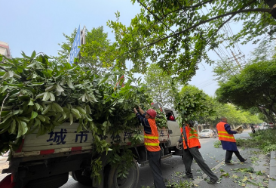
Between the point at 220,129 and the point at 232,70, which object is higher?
the point at 232,70

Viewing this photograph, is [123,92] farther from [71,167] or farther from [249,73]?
[249,73]

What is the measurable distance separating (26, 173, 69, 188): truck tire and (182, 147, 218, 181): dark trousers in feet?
10.1

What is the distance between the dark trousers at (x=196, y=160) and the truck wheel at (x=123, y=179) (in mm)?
1635

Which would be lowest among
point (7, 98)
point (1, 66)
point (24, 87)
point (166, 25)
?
point (7, 98)

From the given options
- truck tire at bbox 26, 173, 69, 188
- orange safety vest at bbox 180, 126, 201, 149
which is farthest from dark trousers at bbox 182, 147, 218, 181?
truck tire at bbox 26, 173, 69, 188

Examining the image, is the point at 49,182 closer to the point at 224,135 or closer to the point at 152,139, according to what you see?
the point at 152,139

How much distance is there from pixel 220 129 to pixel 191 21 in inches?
157

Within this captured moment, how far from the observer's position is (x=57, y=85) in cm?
184

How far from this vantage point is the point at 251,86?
365 inches

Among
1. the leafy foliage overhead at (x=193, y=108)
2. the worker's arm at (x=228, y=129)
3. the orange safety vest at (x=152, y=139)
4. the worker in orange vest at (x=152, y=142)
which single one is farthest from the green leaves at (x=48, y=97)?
the worker's arm at (x=228, y=129)

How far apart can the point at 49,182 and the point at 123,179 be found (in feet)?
4.81

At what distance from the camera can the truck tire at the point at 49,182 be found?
7.91 ft

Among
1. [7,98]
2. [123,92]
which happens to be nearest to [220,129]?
[123,92]

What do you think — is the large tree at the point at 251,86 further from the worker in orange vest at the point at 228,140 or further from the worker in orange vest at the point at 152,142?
the worker in orange vest at the point at 152,142
